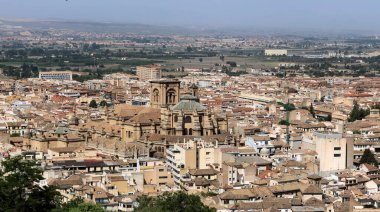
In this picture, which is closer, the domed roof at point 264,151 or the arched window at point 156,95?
the domed roof at point 264,151

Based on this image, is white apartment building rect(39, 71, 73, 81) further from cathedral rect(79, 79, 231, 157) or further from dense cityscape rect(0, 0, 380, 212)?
cathedral rect(79, 79, 231, 157)

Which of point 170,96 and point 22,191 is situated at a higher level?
point 22,191

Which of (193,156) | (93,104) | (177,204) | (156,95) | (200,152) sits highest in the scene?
(156,95)

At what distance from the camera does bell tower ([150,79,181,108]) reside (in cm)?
5278

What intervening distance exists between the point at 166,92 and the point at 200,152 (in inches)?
435

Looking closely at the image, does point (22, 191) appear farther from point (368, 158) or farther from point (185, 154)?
point (368, 158)

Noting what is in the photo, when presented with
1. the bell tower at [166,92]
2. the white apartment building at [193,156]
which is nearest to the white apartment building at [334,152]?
the white apartment building at [193,156]

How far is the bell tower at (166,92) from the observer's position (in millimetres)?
52781

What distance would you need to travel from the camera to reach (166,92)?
53.0 m

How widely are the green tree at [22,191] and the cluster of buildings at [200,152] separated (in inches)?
305

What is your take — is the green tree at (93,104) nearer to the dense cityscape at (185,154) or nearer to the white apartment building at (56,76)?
the dense cityscape at (185,154)

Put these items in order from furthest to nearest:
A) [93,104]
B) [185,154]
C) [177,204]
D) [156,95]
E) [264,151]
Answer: [93,104], [156,95], [264,151], [185,154], [177,204]

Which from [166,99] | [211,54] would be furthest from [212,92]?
[211,54]

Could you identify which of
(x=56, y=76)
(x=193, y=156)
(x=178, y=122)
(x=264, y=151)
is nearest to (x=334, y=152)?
(x=264, y=151)
